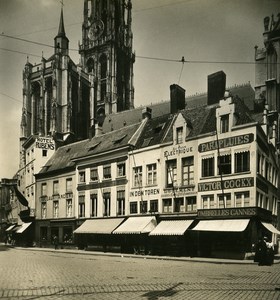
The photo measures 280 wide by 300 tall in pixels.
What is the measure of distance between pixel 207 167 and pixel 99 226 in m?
10.7

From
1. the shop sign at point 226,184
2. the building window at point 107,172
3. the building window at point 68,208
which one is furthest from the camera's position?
the building window at point 68,208

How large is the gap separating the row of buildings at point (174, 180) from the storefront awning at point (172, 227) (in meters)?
0.09

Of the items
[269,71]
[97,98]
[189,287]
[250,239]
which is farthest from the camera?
[97,98]

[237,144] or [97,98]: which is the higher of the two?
[97,98]

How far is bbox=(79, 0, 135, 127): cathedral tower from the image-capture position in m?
91.7

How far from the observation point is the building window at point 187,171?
29.6 metres

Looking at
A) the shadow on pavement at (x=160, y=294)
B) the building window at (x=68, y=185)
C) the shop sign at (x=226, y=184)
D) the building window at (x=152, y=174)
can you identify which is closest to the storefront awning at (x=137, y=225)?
the building window at (x=152, y=174)

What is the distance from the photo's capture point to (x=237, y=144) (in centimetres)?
2708

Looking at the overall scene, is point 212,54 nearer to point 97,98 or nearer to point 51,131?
point 51,131

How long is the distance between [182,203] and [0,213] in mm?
54691

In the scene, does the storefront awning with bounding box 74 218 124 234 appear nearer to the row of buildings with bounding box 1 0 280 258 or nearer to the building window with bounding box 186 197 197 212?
the row of buildings with bounding box 1 0 280 258

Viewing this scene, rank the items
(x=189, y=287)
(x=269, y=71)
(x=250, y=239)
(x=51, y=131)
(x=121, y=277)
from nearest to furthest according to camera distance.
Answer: (x=189, y=287)
(x=121, y=277)
(x=250, y=239)
(x=269, y=71)
(x=51, y=131)

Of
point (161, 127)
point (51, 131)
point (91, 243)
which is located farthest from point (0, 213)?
point (161, 127)

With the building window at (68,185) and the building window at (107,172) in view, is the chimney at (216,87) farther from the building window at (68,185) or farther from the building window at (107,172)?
the building window at (68,185)
